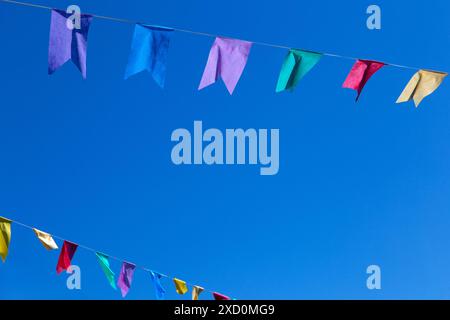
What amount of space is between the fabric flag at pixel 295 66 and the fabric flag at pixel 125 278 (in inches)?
77.6

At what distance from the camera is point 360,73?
225 inches

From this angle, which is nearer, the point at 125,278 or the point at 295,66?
the point at 295,66

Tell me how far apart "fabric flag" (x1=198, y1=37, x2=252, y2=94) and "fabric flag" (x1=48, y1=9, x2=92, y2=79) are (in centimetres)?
78

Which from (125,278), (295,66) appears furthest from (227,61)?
(125,278)

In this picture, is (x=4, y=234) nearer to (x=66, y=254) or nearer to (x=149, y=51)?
(x=66, y=254)

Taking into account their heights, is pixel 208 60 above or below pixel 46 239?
above

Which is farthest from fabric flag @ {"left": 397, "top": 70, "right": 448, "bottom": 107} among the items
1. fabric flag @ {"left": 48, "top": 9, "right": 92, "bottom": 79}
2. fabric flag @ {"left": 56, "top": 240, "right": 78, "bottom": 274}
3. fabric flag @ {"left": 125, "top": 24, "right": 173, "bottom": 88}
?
fabric flag @ {"left": 56, "top": 240, "right": 78, "bottom": 274}

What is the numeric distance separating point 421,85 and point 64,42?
2.32 metres

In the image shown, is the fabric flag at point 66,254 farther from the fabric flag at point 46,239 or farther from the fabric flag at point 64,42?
the fabric flag at point 64,42

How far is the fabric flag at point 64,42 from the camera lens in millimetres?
5023

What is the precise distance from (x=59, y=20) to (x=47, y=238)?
179 cm

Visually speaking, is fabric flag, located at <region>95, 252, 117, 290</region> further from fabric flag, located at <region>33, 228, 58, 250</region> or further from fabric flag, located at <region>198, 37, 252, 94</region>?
fabric flag, located at <region>198, 37, 252, 94</region>
